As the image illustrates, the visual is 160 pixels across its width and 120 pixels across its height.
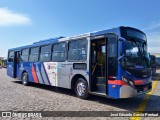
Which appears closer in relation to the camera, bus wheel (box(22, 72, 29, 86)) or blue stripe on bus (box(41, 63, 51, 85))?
blue stripe on bus (box(41, 63, 51, 85))

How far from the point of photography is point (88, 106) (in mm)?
8219

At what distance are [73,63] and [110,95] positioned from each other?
2787 mm

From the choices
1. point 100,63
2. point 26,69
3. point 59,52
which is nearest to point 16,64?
point 26,69

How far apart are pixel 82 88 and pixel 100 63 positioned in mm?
1375

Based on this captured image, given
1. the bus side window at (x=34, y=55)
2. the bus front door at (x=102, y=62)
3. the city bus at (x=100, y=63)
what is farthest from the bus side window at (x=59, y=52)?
the bus side window at (x=34, y=55)

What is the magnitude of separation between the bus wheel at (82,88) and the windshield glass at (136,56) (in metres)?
2.34

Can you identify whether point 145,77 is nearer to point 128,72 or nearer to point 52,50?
point 128,72

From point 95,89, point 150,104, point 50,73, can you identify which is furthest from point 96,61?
point 50,73

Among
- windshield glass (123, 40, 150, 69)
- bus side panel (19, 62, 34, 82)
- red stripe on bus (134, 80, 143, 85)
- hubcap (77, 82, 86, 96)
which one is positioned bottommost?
hubcap (77, 82, 86, 96)

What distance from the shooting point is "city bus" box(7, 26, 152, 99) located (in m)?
7.92

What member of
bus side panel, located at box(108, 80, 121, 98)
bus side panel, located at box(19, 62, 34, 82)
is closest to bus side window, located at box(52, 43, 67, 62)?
bus side panel, located at box(19, 62, 34, 82)

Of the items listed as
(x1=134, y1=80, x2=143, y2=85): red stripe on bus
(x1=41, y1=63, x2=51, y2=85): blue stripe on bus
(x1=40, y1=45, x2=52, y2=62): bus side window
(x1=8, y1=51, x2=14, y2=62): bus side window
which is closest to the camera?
(x1=134, y1=80, x2=143, y2=85): red stripe on bus

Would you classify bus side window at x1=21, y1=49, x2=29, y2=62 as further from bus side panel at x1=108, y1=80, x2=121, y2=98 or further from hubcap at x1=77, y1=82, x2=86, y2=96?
bus side panel at x1=108, y1=80, x2=121, y2=98

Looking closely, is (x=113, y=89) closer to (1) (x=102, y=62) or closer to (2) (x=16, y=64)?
(1) (x=102, y=62)
